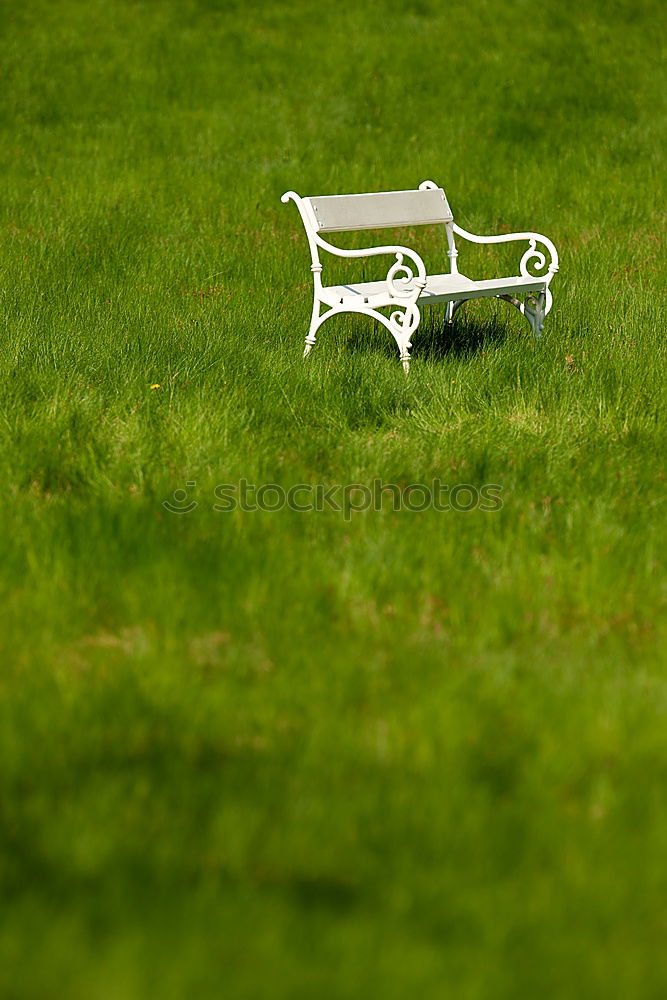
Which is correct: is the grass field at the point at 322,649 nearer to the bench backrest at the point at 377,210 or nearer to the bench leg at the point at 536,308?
the bench leg at the point at 536,308

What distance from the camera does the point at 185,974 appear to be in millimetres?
1976

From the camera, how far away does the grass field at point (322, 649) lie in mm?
2098

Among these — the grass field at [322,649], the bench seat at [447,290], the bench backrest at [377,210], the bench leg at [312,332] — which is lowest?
the grass field at [322,649]

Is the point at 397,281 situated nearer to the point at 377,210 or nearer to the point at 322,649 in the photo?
the point at 377,210

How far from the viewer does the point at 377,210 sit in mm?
6141

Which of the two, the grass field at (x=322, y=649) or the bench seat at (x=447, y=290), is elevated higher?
the bench seat at (x=447, y=290)

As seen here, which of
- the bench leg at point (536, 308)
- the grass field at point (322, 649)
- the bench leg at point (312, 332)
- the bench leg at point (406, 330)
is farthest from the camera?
the bench leg at point (536, 308)

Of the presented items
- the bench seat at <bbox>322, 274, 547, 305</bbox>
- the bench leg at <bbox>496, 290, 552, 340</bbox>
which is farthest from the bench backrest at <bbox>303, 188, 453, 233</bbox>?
the bench leg at <bbox>496, 290, 552, 340</bbox>

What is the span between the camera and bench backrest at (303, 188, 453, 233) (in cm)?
588

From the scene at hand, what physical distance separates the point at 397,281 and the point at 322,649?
3034mm

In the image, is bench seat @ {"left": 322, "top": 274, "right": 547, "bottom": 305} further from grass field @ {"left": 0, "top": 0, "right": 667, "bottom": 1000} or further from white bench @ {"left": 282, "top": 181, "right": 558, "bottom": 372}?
grass field @ {"left": 0, "top": 0, "right": 667, "bottom": 1000}

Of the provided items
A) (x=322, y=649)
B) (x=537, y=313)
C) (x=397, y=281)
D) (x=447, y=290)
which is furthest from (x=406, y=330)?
(x=322, y=649)

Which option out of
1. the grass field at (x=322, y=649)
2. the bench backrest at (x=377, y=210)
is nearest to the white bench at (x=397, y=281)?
the bench backrest at (x=377, y=210)

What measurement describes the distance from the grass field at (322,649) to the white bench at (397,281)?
0.28 metres
